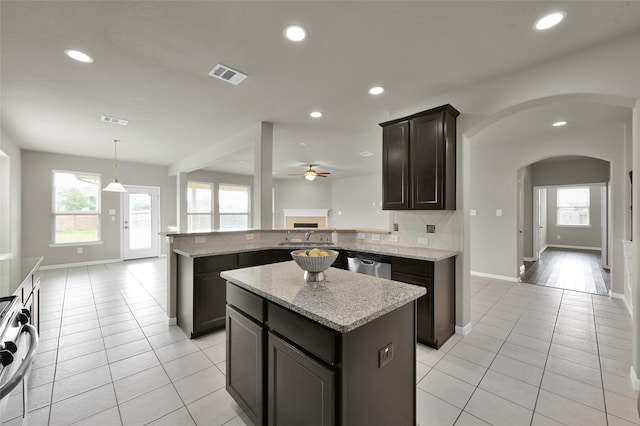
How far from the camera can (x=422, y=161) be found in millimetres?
2953

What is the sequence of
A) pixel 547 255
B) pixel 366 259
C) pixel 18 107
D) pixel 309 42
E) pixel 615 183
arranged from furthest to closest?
pixel 547 255, pixel 615 183, pixel 18 107, pixel 366 259, pixel 309 42

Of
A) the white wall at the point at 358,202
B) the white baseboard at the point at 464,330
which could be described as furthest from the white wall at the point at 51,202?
the white baseboard at the point at 464,330

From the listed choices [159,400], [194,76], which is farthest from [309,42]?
[159,400]

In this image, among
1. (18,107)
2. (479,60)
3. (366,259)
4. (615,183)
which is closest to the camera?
(479,60)

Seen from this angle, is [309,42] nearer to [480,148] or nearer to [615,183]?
[480,148]

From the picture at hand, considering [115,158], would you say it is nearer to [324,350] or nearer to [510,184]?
[324,350]

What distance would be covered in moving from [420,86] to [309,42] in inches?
54.0

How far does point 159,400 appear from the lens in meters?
1.93

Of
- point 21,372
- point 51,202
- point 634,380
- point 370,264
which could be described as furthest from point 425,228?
point 51,202

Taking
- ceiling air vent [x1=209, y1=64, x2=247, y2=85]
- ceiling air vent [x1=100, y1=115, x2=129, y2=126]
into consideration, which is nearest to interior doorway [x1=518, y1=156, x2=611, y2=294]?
ceiling air vent [x1=209, y1=64, x2=247, y2=85]

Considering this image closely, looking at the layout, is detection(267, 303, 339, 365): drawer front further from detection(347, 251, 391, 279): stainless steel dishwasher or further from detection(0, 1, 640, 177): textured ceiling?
detection(0, 1, 640, 177): textured ceiling

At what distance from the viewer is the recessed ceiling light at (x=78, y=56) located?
7.60 feet

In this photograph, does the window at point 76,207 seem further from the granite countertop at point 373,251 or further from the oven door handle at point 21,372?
the oven door handle at point 21,372

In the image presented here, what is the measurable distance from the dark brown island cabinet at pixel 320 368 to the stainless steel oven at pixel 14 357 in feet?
3.02
